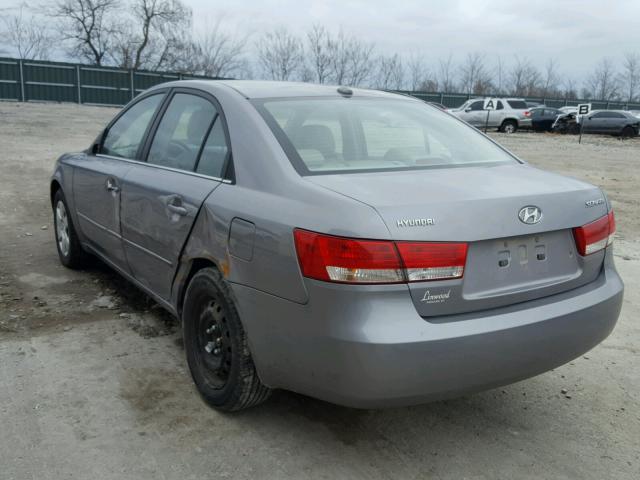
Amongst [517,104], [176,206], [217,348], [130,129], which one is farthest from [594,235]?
[517,104]

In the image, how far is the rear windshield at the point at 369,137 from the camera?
3002 mm

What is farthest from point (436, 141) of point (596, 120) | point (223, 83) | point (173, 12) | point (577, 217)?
point (173, 12)

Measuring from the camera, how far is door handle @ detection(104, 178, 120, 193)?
13.2ft

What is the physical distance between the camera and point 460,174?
9.64 feet

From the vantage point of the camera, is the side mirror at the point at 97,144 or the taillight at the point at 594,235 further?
the side mirror at the point at 97,144

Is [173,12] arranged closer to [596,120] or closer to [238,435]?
[596,120]

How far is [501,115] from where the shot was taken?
31.0 m

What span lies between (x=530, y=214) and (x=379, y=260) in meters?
0.72

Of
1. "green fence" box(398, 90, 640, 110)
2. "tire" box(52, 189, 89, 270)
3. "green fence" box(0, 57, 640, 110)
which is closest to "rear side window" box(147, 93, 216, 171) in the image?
"tire" box(52, 189, 89, 270)

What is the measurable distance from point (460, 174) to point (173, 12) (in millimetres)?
51149

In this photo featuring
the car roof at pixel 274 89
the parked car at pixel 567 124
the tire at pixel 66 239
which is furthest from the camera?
the parked car at pixel 567 124

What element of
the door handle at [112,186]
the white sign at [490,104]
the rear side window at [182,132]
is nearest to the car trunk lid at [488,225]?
the rear side window at [182,132]

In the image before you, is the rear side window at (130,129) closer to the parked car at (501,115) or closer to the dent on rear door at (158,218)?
the dent on rear door at (158,218)

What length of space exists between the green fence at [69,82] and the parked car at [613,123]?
21719 mm
